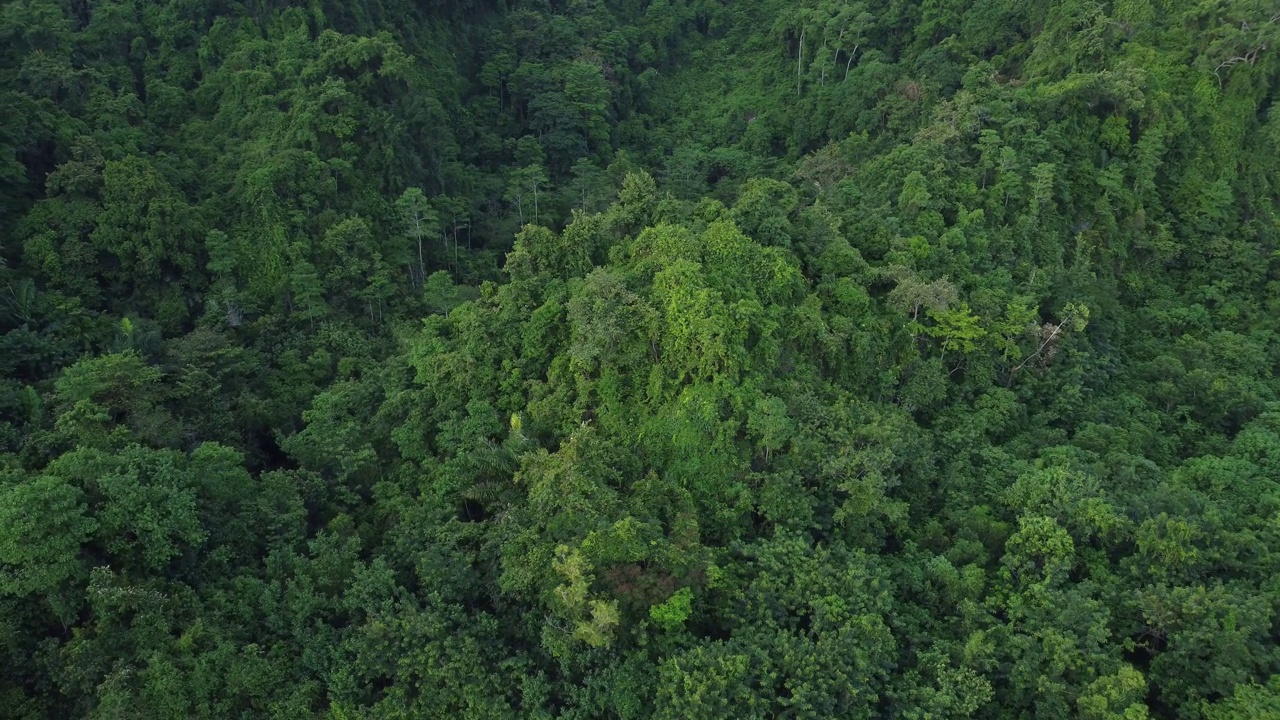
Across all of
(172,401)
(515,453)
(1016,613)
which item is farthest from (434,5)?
(1016,613)

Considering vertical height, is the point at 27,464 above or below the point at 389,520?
above

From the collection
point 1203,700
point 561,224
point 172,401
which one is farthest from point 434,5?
point 1203,700

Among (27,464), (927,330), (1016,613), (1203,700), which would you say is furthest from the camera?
(927,330)

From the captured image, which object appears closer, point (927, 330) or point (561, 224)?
point (927, 330)

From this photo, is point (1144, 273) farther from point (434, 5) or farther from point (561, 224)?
point (434, 5)

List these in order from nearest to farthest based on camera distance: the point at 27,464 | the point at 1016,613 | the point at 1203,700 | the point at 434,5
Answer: the point at 1203,700, the point at 1016,613, the point at 27,464, the point at 434,5

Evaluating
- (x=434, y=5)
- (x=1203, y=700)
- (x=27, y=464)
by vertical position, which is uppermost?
(x=434, y=5)

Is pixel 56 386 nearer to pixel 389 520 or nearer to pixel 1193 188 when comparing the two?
pixel 389 520
